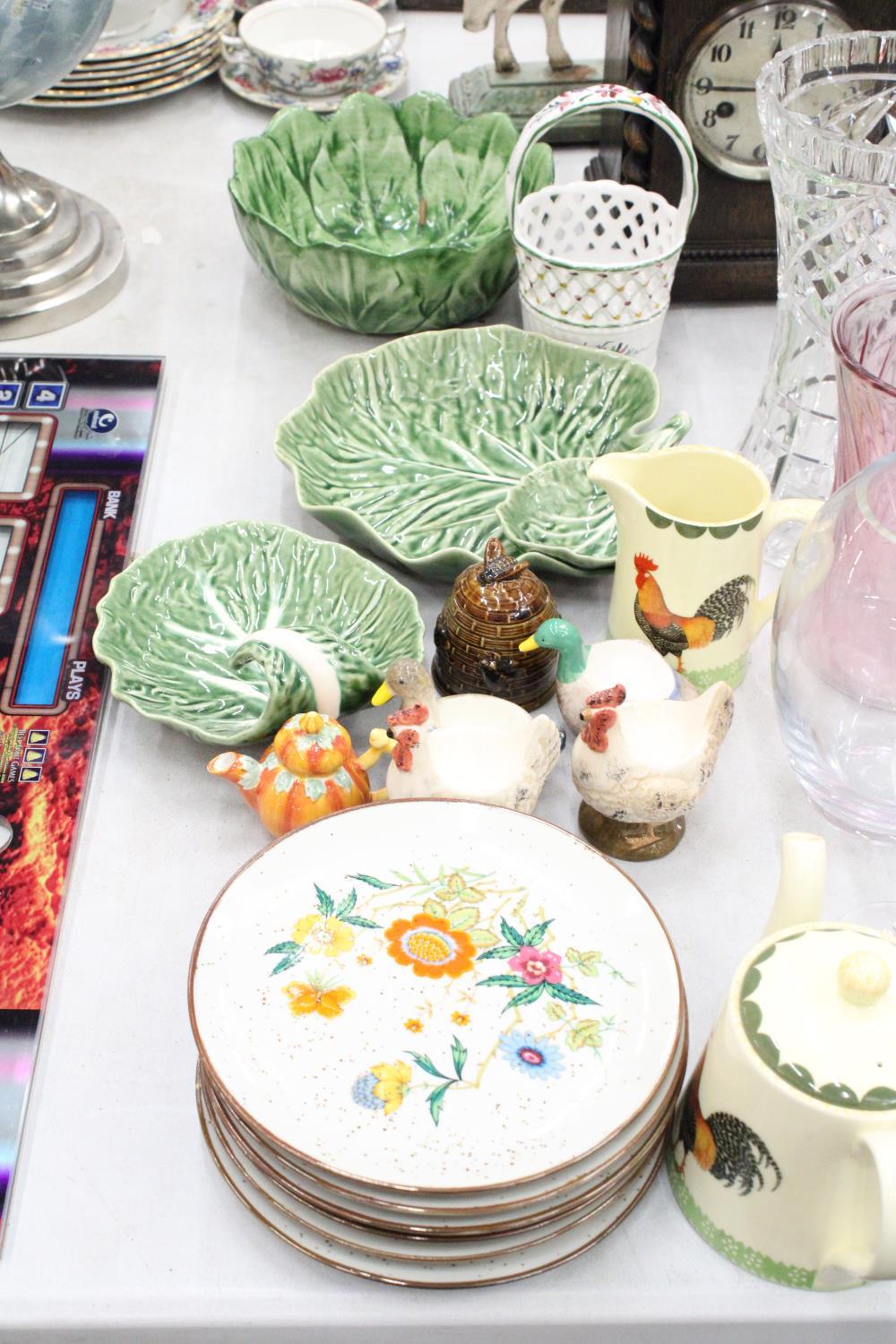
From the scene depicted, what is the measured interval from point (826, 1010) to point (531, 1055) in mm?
159

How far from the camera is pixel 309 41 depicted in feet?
4.94

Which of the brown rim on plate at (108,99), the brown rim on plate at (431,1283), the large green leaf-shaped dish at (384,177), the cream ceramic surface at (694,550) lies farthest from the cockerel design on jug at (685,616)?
the brown rim on plate at (108,99)

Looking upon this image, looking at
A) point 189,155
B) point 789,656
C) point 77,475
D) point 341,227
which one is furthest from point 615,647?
point 189,155

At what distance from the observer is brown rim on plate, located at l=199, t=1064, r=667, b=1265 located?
58 centimetres

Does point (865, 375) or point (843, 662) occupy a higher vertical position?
point (865, 375)

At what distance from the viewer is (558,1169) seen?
1.88ft

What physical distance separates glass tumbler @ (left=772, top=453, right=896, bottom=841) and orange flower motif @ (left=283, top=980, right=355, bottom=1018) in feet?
0.93

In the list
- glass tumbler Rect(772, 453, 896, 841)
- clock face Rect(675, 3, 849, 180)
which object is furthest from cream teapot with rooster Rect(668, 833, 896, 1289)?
clock face Rect(675, 3, 849, 180)

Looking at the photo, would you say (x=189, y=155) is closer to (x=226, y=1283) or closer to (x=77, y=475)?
(x=77, y=475)

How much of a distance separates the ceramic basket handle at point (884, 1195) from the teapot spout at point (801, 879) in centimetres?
10

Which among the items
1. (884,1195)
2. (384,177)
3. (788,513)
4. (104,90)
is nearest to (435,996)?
(884,1195)

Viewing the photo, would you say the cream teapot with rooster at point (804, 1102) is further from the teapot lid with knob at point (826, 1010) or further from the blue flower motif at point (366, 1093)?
the blue flower motif at point (366, 1093)

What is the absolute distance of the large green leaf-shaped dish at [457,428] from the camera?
1.00m

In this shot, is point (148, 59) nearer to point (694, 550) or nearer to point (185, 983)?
point (694, 550)
